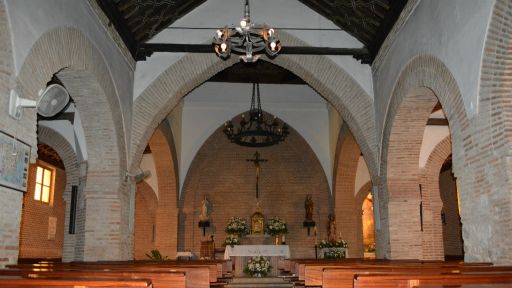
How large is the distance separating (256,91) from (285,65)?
14.6 feet

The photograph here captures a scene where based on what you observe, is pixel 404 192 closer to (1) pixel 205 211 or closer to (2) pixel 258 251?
(2) pixel 258 251

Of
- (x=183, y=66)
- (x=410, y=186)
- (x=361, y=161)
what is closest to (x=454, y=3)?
(x=410, y=186)

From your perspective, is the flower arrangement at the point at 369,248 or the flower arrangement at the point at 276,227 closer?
the flower arrangement at the point at 276,227

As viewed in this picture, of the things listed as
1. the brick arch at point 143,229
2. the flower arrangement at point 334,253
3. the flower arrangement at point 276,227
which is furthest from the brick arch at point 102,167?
the brick arch at point 143,229

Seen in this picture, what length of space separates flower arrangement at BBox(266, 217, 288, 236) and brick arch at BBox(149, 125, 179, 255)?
277cm

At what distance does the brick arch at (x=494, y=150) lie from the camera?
5.64 metres

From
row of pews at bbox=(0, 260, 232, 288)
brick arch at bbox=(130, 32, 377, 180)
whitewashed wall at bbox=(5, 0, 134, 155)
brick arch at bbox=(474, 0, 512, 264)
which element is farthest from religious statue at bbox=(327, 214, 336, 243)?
row of pews at bbox=(0, 260, 232, 288)

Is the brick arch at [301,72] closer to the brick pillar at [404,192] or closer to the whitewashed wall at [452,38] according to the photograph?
the brick pillar at [404,192]

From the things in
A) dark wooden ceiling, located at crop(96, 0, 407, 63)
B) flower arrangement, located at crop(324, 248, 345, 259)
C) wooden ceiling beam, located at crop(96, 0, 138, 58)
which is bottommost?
flower arrangement, located at crop(324, 248, 345, 259)

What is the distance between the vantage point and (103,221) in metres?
9.53

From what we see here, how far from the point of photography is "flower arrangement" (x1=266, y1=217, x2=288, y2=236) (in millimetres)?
15438

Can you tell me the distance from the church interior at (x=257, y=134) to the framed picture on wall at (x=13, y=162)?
0.03 m

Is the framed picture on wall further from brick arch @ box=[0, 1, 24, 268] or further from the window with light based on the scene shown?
the window with light

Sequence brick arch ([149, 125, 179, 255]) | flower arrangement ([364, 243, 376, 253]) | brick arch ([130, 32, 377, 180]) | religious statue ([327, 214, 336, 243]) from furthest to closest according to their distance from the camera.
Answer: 1. flower arrangement ([364, 243, 376, 253])
2. religious statue ([327, 214, 336, 243])
3. brick arch ([149, 125, 179, 255])
4. brick arch ([130, 32, 377, 180])
